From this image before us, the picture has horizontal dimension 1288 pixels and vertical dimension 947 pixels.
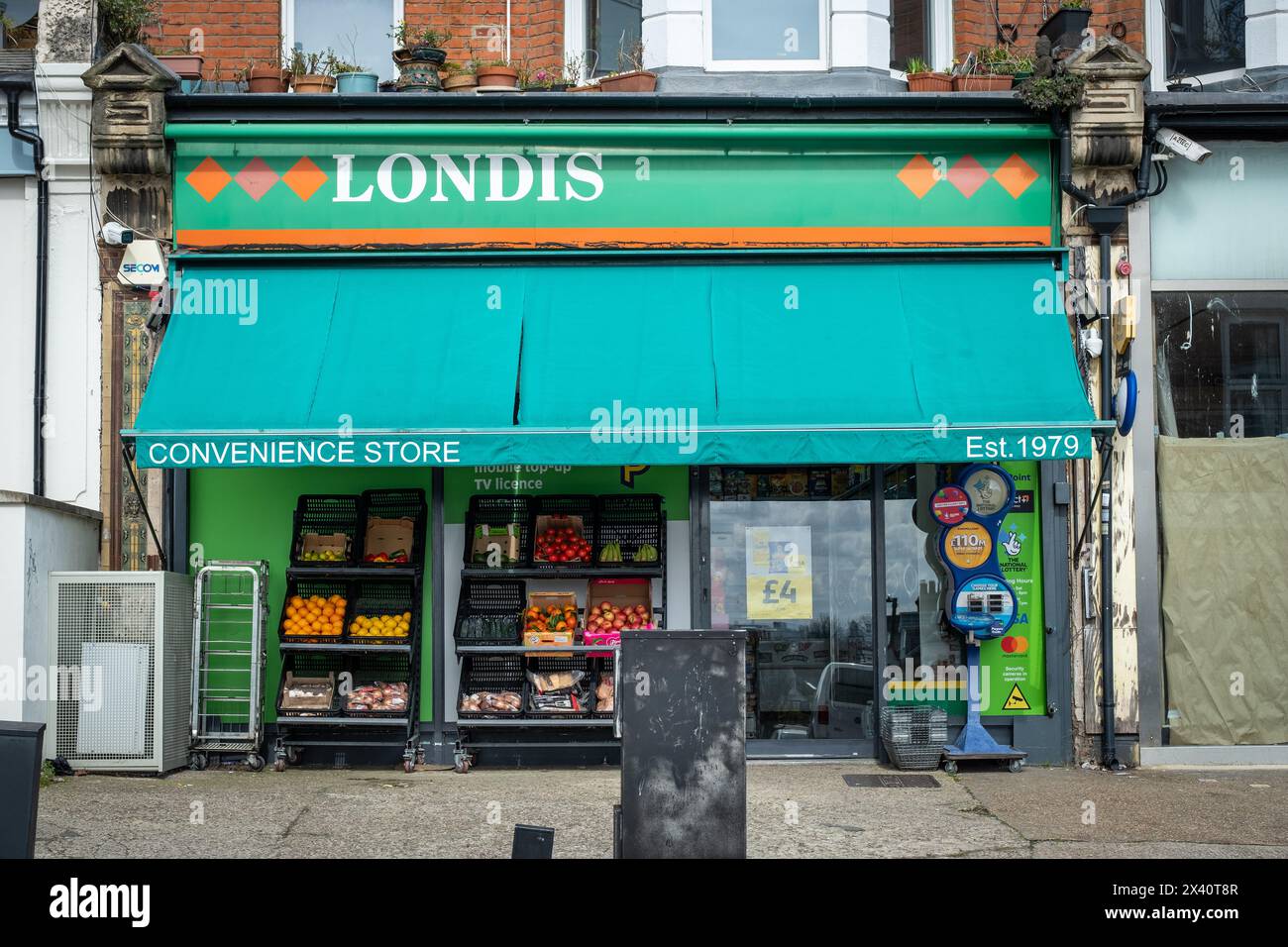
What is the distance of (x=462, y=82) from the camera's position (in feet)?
38.3

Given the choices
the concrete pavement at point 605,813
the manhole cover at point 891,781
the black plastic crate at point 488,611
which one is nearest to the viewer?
the concrete pavement at point 605,813

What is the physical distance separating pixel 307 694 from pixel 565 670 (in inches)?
80.8

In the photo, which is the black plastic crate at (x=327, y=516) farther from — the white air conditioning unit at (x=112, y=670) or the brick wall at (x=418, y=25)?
the brick wall at (x=418, y=25)

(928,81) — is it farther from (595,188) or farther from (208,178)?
(208,178)

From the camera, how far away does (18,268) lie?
459 inches

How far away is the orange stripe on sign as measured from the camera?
1159 centimetres

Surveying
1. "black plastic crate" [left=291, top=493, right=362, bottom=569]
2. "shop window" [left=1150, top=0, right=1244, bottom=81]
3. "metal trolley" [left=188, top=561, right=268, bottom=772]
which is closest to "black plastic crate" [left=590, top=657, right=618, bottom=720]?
"black plastic crate" [left=291, top=493, right=362, bottom=569]

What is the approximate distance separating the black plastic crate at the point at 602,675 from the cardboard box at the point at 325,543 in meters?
2.24

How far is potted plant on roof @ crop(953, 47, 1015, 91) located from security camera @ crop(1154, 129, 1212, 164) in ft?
4.41

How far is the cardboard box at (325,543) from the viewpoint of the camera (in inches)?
446

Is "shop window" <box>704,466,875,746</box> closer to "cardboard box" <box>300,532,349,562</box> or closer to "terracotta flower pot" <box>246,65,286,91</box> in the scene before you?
"cardboard box" <box>300,532,349,562</box>

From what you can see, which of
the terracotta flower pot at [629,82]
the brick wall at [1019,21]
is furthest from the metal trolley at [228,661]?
the brick wall at [1019,21]

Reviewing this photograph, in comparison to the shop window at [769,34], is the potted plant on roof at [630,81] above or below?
below

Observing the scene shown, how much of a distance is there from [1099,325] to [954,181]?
1.71m
